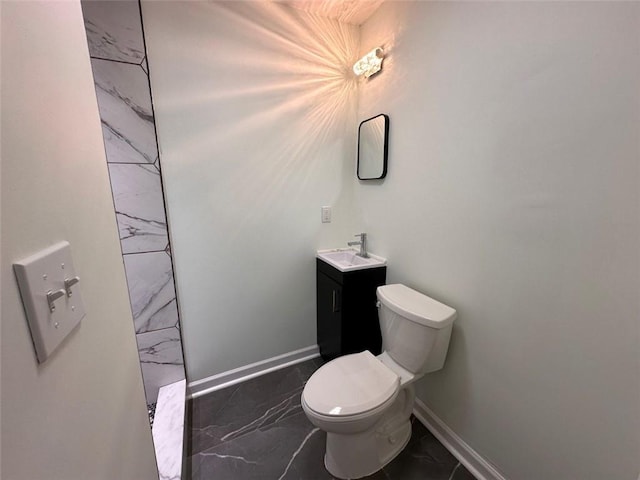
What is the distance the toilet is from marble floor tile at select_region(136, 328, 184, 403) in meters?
0.92

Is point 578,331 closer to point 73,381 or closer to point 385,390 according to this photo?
point 385,390

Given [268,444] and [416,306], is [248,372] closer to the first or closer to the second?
[268,444]

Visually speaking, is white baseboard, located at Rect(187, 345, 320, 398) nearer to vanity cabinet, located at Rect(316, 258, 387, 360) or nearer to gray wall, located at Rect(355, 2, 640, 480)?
vanity cabinet, located at Rect(316, 258, 387, 360)

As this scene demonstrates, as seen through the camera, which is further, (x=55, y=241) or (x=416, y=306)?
(x=416, y=306)

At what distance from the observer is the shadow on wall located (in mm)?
1439

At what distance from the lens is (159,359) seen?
5.29 ft

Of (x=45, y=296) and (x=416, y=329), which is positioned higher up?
(x=45, y=296)

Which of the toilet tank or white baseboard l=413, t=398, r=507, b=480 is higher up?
the toilet tank

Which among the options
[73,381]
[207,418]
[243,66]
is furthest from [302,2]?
[207,418]

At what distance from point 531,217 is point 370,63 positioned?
4.08 feet

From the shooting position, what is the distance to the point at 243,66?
153cm

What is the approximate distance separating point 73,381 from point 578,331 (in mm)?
1301

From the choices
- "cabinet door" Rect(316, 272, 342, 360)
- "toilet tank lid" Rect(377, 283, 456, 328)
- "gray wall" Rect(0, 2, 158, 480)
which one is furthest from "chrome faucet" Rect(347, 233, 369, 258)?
"gray wall" Rect(0, 2, 158, 480)

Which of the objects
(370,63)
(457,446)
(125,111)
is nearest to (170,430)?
(457,446)
